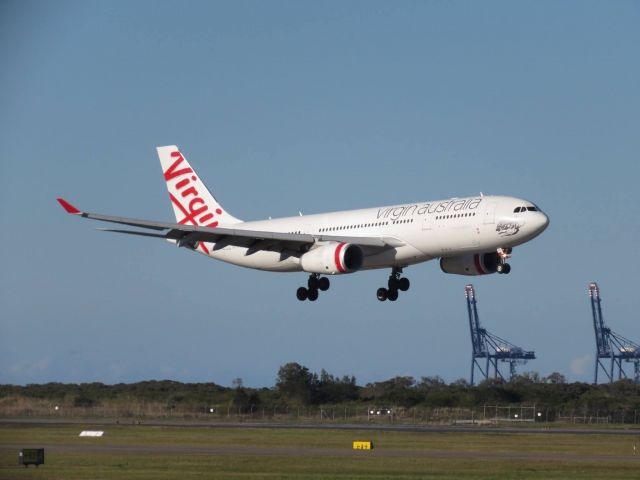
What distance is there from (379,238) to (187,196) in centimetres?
2391

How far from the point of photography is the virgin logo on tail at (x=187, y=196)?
88.2 metres

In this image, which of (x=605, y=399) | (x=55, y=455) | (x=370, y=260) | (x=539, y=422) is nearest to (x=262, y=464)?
(x=55, y=455)

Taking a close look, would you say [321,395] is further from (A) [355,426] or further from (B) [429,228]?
(B) [429,228]

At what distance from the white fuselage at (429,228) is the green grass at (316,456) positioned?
9843mm

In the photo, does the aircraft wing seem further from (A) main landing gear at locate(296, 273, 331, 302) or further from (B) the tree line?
(B) the tree line

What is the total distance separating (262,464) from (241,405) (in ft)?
157

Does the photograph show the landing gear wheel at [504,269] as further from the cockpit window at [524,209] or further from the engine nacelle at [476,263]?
the cockpit window at [524,209]

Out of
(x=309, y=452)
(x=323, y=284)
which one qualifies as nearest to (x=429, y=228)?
(x=323, y=284)

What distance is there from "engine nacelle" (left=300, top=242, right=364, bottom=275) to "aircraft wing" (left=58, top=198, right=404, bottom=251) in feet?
2.15

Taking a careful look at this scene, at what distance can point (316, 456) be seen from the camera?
2067 inches

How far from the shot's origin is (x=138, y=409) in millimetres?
95500

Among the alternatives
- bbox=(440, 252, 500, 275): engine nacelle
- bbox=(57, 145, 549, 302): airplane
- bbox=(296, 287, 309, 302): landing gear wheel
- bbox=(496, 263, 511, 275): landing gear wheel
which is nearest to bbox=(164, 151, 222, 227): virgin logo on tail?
bbox=(57, 145, 549, 302): airplane

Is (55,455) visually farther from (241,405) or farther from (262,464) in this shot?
(241,405)

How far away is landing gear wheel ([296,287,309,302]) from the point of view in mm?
75750
